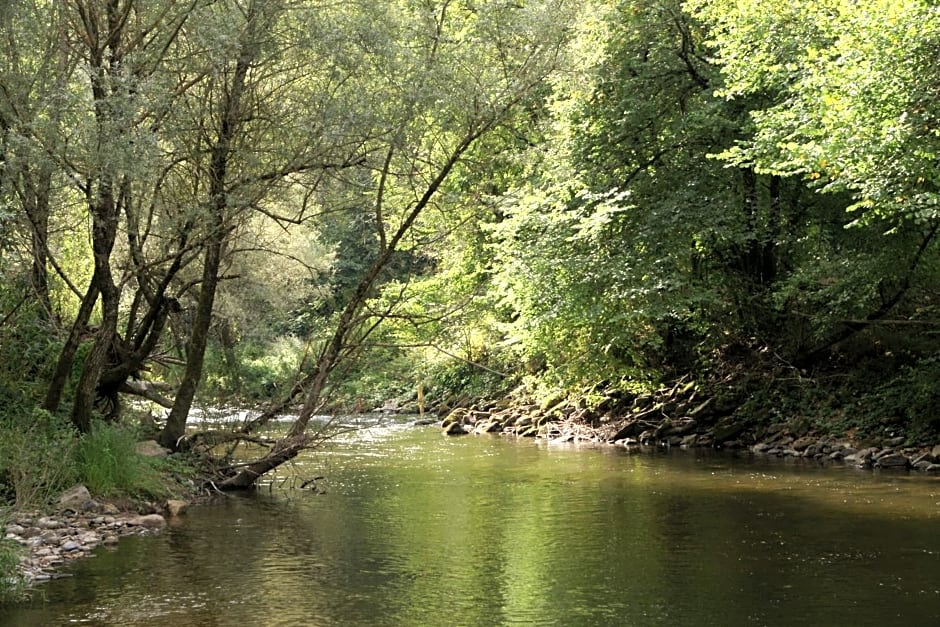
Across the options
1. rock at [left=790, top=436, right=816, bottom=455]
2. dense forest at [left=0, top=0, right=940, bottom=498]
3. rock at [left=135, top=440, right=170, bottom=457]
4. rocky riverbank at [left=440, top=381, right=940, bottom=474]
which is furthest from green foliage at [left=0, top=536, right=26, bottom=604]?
rock at [left=790, top=436, right=816, bottom=455]

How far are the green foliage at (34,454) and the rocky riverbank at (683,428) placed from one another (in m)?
13.6

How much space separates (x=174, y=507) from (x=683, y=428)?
13.3 m

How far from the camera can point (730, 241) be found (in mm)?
22562

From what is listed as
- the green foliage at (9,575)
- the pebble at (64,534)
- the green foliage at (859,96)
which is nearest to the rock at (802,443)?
the green foliage at (859,96)

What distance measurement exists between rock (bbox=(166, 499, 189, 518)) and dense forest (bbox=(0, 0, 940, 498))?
1.80 metres

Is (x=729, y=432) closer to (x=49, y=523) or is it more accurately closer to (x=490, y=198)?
(x=490, y=198)

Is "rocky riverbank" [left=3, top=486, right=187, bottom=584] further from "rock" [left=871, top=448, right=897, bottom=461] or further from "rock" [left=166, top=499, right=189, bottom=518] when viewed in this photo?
"rock" [left=871, top=448, right=897, bottom=461]

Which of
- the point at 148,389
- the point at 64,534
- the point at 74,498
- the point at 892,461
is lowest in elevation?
the point at 64,534

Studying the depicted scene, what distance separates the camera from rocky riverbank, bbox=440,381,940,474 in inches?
783

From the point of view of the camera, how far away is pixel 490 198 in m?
25.8

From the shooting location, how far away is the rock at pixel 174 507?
48.3 feet

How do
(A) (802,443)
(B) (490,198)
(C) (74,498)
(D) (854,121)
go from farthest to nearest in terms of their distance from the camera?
(B) (490,198) → (A) (802,443) → (D) (854,121) → (C) (74,498)

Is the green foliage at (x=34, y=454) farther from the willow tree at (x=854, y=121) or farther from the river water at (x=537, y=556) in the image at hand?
the willow tree at (x=854, y=121)

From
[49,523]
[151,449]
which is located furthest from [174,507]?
[49,523]
